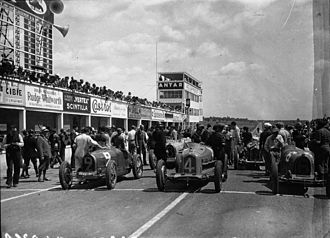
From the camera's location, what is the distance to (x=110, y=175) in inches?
350

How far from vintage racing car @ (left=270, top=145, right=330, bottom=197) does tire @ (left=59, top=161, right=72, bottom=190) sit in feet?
15.3

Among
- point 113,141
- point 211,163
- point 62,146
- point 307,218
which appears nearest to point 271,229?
point 307,218

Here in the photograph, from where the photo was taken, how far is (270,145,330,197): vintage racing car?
27.1 feet

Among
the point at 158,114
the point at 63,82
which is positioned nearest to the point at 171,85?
the point at 158,114

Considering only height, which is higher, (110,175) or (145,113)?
(145,113)

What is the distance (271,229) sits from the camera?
209 inches

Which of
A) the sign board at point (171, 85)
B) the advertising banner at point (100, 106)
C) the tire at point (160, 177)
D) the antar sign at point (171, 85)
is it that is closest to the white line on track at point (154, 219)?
the tire at point (160, 177)

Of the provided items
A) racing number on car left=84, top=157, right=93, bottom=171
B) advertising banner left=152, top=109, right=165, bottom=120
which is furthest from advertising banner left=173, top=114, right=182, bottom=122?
racing number on car left=84, top=157, right=93, bottom=171

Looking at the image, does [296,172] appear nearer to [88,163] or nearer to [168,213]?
[168,213]

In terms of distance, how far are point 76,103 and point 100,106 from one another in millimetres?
2927

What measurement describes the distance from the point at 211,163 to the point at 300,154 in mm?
2227

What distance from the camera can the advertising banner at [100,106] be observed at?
19.4m

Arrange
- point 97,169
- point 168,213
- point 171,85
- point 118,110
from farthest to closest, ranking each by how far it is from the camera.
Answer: point 171,85
point 118,110
point 97,169
point 168,213

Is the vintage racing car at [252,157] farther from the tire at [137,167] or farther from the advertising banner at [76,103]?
the advertising banner at [76,103]
